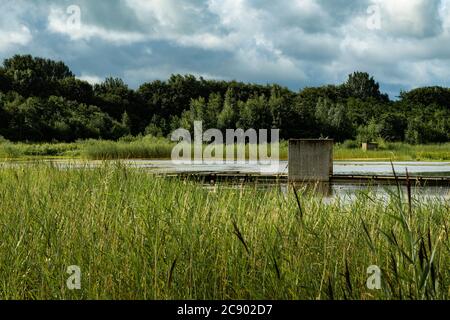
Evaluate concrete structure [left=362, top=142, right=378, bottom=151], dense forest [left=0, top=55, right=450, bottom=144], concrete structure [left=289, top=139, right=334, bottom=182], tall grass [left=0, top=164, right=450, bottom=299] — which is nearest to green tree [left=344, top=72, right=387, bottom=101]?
dense forest [left=0, top=55, right=450, bottom=144]

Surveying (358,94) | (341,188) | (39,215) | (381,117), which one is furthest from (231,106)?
(39,215)

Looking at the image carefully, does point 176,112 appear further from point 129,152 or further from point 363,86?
point 363,86

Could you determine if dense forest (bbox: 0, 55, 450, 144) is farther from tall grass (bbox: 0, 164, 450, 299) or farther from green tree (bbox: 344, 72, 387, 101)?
tall grass (bbox: 0, 164, 450, 299)

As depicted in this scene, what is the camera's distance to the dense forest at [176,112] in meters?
34.0

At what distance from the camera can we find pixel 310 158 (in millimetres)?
12844

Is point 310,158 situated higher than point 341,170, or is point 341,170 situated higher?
point 310,158

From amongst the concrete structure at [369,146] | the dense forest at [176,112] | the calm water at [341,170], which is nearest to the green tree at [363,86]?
the dense forest at [176,112]

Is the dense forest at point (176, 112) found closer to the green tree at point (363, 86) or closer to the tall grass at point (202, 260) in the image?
the green tree at point (363, 86)

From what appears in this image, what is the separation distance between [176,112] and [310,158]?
3285 cm

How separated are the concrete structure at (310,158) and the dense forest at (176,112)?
72.4 ft

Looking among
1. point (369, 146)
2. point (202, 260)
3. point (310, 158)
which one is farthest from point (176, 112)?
point (202, 260)

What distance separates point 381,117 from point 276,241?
41.9 m
